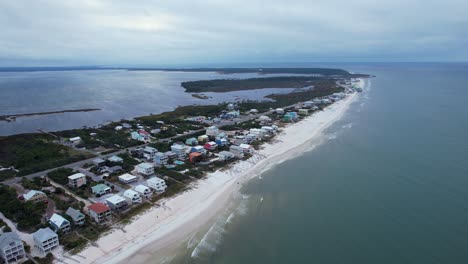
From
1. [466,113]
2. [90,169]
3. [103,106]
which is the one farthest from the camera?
[103,106]

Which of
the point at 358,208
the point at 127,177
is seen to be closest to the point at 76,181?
the point at 127,177

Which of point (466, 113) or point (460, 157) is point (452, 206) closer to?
point (460, 157)

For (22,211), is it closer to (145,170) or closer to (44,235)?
(44,235)

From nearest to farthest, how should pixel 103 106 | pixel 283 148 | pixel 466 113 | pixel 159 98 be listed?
pixel 283 148 < pixel 466 113 < pixel 103 106 < pixel 159 98

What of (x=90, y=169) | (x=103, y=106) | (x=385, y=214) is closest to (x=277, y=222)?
(x=385, y=214)

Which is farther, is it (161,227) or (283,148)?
(283,148)

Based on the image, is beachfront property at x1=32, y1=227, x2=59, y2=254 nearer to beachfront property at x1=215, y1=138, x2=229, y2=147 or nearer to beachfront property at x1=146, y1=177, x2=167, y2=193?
beachfront property at x1=146, y1=177, x2=167, y2=193

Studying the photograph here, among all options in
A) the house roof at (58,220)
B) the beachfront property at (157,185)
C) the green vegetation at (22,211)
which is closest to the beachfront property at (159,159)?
the beachfront property at (157,185)
